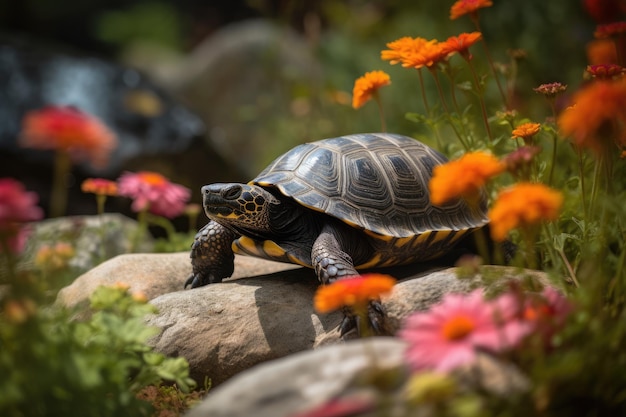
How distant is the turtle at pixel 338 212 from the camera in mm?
2854

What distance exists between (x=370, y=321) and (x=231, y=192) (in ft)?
2.82

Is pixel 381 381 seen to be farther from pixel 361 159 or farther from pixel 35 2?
pixel 35 2

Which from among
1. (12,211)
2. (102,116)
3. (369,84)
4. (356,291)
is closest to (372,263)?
(369,84)

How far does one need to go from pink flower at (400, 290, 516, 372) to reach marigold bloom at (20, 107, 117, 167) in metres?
0.99

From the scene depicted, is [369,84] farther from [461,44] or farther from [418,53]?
[461,44]

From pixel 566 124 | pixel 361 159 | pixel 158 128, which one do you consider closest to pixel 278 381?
pixel 566 124

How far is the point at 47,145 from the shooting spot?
1695mm

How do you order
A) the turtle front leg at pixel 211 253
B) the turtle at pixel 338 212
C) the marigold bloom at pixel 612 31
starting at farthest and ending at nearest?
1. the turtle front leg at pixel 211 253
2. the turtle at pixel 338 212
3. the marigold bloom at pixel 612 31

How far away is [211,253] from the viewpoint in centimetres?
319

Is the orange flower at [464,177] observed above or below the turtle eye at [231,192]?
above

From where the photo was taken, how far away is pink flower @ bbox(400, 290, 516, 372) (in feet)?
4.85

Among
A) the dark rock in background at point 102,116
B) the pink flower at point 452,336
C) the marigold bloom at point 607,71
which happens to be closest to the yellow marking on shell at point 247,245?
the pink flower at point 452,336

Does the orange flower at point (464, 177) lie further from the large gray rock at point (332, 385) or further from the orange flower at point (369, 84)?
the orange flower at point (369, 84)

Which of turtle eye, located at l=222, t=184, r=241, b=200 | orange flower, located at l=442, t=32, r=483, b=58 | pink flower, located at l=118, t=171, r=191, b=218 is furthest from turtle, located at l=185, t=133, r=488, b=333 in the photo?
orange flower, located at l=442, t=32, r=483, b=58
